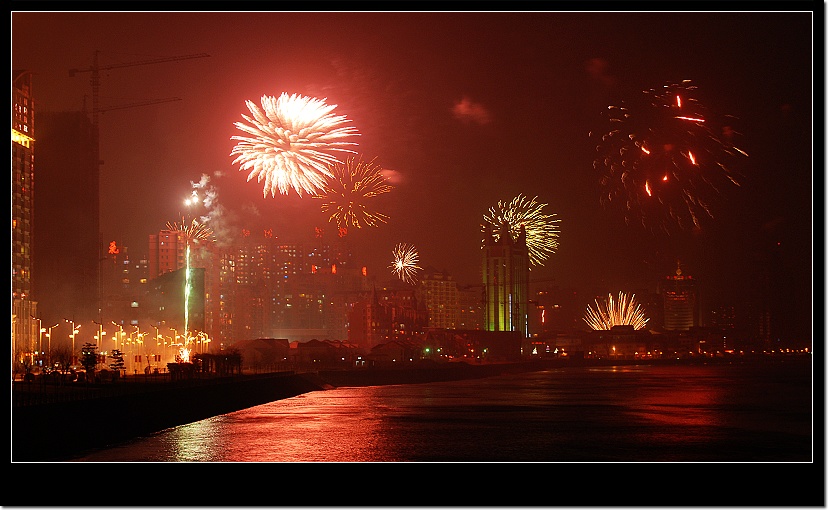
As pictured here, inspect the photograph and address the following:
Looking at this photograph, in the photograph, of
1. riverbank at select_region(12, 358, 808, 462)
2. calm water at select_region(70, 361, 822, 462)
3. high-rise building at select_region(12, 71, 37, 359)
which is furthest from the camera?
high-rise building at select_region(12, 71, 37, 359)

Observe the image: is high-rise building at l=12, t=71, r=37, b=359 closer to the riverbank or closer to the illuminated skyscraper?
the illuminated skyscraper

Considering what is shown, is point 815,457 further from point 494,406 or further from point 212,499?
point 494,406

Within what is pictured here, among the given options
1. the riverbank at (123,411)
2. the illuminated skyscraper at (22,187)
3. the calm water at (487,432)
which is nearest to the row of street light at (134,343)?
the illuminated skyscraper at (22,187)

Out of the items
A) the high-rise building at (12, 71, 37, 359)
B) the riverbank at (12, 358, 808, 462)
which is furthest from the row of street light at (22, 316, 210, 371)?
the riverbank at (12, 358, 808, 462)

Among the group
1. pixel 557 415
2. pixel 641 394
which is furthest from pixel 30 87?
pixel 557 415

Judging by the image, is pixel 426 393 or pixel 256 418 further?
pixel 426 393

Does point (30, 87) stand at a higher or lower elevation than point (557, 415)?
higher

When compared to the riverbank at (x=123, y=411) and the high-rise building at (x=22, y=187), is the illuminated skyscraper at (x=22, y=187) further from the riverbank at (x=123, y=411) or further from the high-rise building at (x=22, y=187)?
the riverbank at (x=123, y=411)

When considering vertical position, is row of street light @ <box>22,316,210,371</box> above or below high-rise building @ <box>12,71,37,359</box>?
below
